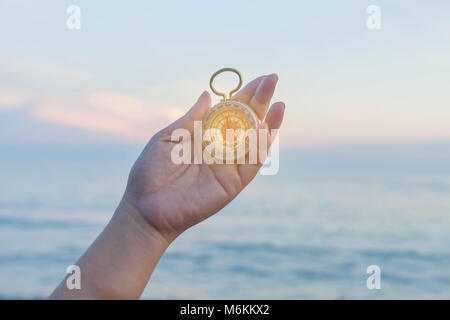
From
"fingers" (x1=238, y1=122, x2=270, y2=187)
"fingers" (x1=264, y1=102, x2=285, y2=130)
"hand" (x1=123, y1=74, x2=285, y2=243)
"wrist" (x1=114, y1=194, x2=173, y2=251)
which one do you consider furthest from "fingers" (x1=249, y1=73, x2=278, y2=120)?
"wrist" (x1=114, y1=194, x2=173, y2=251)

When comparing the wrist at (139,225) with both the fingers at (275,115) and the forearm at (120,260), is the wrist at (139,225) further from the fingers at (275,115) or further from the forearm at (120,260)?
the fingers at (275,115)

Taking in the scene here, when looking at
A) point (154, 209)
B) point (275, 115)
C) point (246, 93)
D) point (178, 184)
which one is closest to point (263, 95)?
point (246, 93)

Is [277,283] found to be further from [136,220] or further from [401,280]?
[136,220]

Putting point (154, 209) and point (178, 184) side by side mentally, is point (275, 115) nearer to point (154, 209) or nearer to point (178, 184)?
point (178, 184)

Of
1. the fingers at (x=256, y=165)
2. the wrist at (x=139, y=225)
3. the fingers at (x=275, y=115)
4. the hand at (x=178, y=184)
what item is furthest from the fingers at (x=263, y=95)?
the wrist at (x=139, y=225)

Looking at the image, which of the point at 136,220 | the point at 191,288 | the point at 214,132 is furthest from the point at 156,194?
the point at 191,288

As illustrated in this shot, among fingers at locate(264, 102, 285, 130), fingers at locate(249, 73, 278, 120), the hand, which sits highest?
fingers at locate(249, 73, 278, 120)

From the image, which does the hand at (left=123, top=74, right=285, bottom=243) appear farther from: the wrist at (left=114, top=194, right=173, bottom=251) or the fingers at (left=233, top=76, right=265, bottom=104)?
the fingers at (left=233, top=76, right=265, bottom=104)
